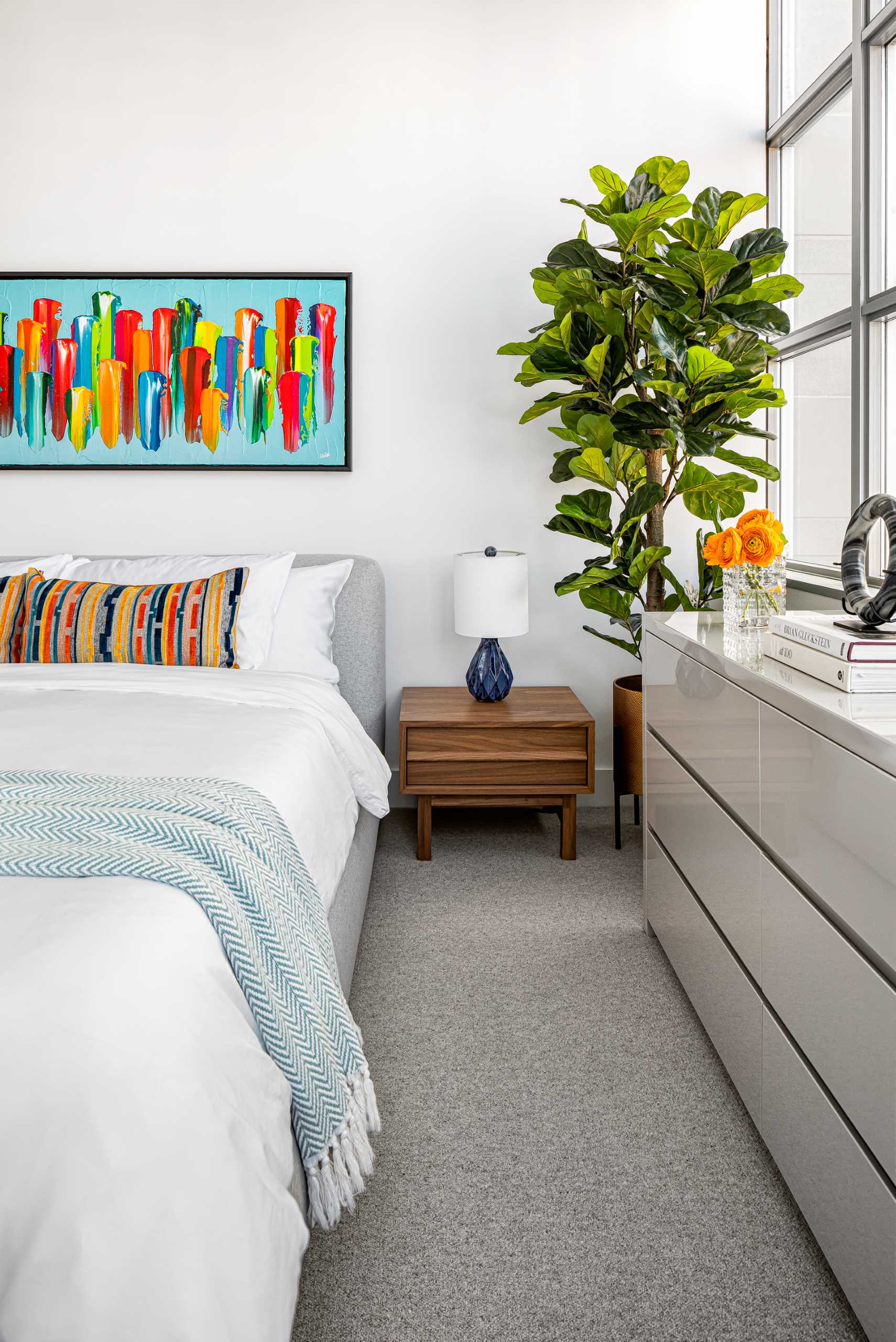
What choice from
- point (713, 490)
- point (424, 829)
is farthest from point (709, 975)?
point (713, 490)

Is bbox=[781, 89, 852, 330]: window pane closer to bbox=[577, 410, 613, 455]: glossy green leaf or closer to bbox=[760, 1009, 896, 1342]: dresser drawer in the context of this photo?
bbox=[577, 410, 613, 455]: glossy green leaf

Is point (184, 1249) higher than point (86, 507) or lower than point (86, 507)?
lower

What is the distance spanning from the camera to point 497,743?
2990mm

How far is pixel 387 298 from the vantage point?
334 cm

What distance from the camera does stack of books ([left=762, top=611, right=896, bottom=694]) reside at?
136 centimetres

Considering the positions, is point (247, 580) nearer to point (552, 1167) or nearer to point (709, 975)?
point (709, 975)

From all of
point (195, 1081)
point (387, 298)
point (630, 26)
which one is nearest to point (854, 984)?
point (195, 1081)

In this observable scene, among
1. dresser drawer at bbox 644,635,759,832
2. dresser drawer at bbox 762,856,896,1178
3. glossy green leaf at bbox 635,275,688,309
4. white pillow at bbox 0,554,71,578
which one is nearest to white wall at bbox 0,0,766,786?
white pillow at bbox 0,554,71,578

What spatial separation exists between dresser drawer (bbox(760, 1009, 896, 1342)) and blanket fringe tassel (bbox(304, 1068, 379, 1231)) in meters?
0.63

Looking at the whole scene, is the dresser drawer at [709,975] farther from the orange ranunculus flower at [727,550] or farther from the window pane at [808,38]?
the window pane at [808,38]

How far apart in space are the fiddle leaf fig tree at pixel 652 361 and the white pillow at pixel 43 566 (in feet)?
5.01

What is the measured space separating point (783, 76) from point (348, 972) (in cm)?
311

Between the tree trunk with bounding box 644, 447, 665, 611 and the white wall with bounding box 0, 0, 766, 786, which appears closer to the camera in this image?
the tree trunk with bounding box 644, 447, 665, 611

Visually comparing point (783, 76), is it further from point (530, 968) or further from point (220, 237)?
point (530, 968)
